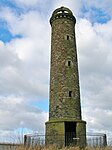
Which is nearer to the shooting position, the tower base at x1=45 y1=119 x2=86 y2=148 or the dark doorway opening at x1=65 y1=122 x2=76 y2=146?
the tower base at x1=45 y1=119 x2=86 y2=148

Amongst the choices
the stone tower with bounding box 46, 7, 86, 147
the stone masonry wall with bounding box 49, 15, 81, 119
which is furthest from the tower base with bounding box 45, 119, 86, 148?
the stone masonry wall with bounding box 49, 15, 81, 119

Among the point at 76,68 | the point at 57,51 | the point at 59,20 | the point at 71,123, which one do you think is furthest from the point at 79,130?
the point at 59,20

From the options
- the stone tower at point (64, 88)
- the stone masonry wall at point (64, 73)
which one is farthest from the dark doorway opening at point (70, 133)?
the stone masonry wall at point (64, 73)

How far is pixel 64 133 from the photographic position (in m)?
18.0

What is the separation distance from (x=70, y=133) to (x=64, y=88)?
295 centimetres

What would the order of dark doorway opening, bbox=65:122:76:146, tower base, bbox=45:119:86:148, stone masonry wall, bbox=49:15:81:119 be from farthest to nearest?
1. stone masonry wall, bbox=49:15:81:119
2. dark doorway opening, bbox=65:122:76:146
3. tower base, bbox=45:119:86:148

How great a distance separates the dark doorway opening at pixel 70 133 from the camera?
18172 millimetres

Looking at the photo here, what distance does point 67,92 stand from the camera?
1900 centimetres

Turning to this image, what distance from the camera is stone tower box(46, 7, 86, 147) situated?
18.2 m

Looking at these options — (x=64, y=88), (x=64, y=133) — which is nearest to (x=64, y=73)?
(x=64, y=88)

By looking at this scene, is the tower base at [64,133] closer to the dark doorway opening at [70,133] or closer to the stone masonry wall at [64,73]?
the dark doorway opening at [70,133]

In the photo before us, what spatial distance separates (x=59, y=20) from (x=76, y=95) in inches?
210

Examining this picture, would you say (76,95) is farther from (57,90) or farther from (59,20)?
(59,20)

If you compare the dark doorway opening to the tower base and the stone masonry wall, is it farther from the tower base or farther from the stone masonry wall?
the stone masonry wall
